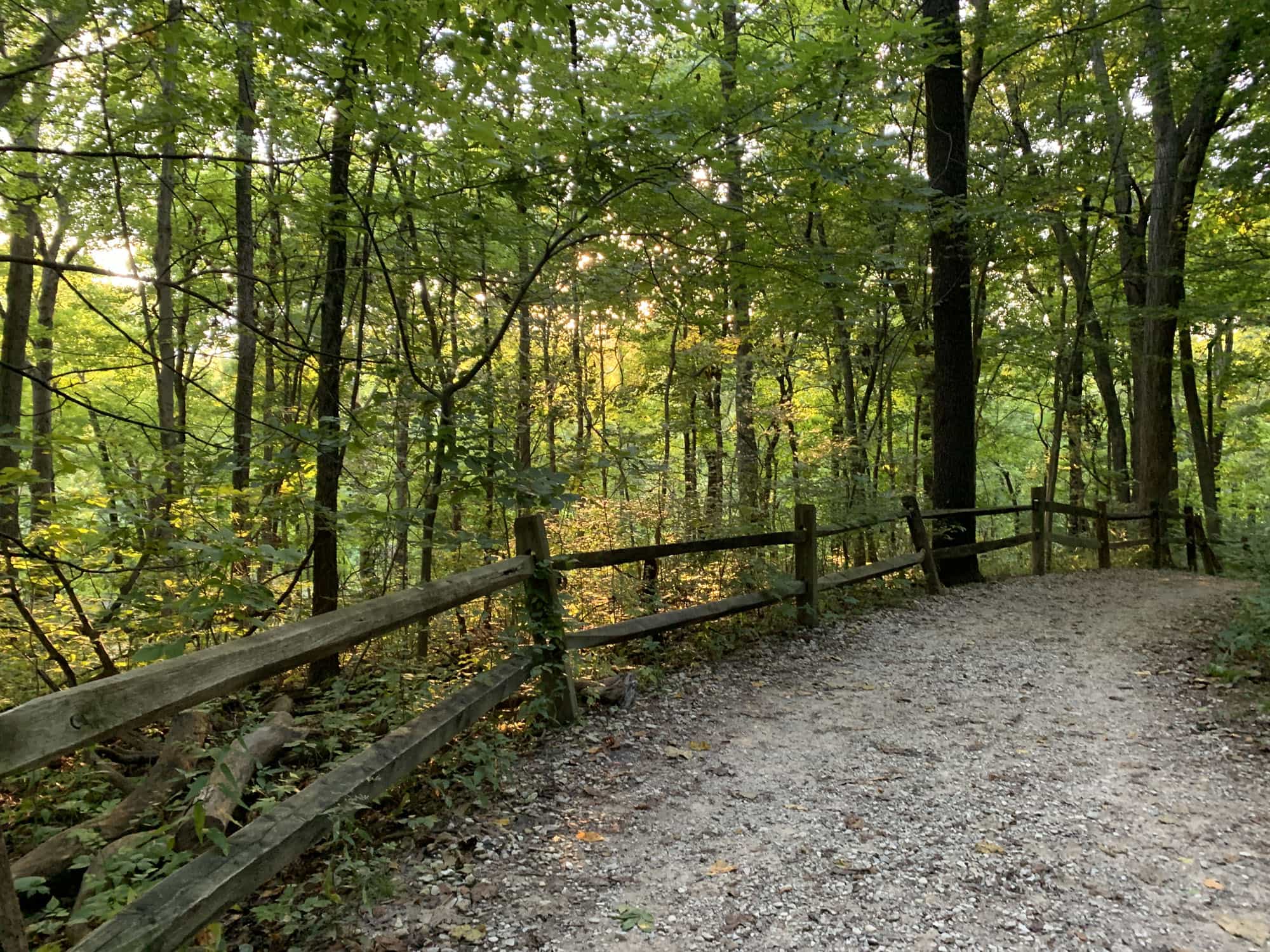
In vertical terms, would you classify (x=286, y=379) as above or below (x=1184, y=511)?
above

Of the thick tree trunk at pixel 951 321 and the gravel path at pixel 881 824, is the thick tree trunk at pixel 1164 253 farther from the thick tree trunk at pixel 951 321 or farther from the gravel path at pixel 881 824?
the gravel path at pixel 881 824

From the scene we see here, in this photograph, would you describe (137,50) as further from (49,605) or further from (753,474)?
(753,474)

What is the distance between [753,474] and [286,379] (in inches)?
251

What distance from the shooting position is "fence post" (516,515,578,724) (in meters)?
4.46

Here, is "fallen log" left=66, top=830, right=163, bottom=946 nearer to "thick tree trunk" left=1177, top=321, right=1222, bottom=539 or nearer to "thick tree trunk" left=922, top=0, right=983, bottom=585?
"thick tree trunk" left=922, top=0, right=983, bottom=585

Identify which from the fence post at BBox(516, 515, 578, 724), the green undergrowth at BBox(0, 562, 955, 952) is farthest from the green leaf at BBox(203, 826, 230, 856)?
the fence post at BBox(516, 515, 578, 724)

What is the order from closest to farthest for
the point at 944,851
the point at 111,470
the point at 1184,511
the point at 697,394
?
the point at 944,851, the point at 111,470, the point at 697,394, the point at 1184,511

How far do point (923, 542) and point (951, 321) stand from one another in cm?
320

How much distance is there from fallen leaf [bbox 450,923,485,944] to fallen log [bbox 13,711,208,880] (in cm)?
125

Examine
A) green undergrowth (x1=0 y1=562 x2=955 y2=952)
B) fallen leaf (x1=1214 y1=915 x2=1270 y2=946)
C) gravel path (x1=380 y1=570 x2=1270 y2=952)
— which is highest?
green undergrowth (x1=0 y1=562 x2=955 y2=952)

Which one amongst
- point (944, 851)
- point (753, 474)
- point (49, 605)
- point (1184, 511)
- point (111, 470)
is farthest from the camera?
point (1184, 511)

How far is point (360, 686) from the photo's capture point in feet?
16.6

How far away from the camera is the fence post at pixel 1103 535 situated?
38.1 feet

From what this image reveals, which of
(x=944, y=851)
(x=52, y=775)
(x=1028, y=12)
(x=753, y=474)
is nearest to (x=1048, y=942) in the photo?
(x=944, y=851)
